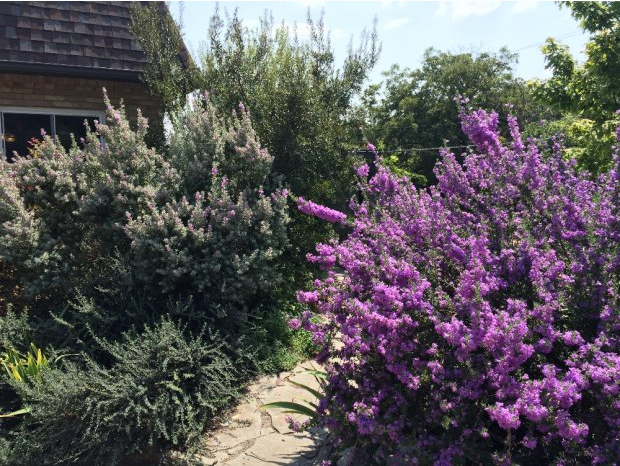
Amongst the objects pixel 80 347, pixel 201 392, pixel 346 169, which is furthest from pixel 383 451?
pixel 346 169

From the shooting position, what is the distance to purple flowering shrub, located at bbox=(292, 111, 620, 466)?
2.25m

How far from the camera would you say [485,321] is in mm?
2373

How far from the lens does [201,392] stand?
3.93 metres

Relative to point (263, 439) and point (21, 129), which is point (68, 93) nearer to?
point (21, 129)

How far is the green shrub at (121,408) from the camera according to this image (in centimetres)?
347

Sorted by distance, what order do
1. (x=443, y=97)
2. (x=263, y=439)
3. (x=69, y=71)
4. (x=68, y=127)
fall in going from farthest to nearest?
(x=443, y=97) → (x=68, y=127) → (x=69, y=71) → (x=263, y=439)

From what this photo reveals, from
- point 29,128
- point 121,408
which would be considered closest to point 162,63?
point 29,128

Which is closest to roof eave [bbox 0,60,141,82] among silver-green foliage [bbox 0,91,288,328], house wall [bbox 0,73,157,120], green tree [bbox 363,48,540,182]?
house wall [bbox 0,73,157,120]

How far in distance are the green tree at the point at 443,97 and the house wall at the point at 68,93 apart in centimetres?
2447

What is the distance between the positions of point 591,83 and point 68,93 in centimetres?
→ 782

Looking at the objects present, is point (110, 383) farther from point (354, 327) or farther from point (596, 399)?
point (596, 399)

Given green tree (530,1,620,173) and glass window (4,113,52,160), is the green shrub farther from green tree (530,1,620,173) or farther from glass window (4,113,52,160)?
glass window (4,113,52,160)

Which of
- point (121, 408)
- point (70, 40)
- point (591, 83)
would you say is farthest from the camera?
point (70, 40)

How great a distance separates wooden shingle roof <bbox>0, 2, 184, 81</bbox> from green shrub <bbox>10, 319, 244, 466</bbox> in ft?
18.5
